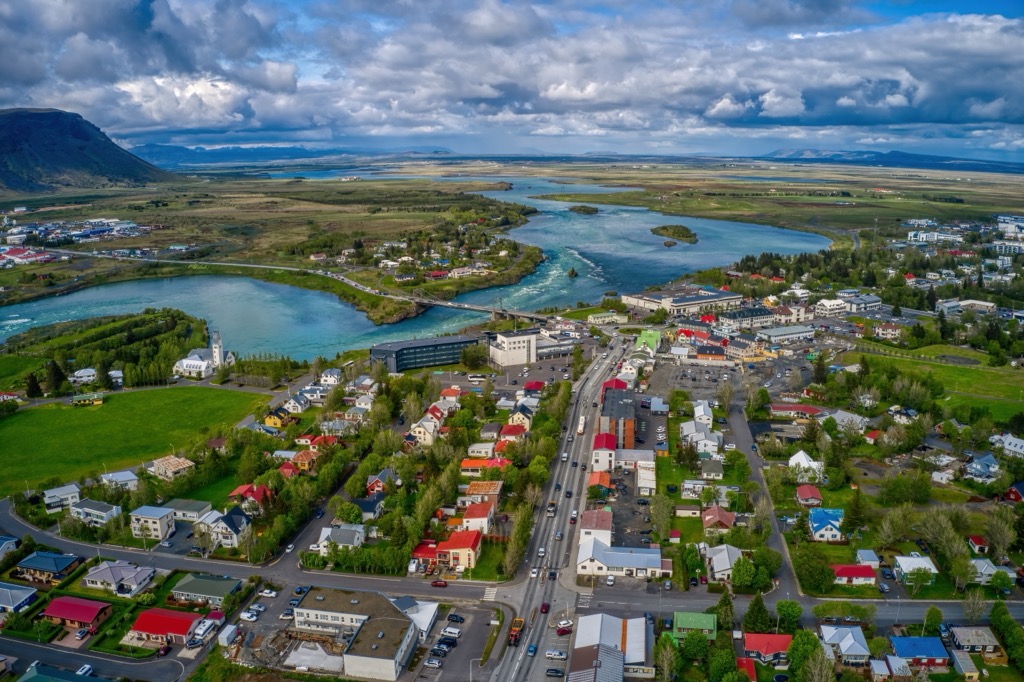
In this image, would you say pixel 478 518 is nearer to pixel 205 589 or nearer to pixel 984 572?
pixel 205 589

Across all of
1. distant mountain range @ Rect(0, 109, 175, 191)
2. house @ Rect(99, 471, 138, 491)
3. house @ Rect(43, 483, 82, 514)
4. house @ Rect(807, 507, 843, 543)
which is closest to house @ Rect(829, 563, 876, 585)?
house @ Rect(807, 507, 843, 543)

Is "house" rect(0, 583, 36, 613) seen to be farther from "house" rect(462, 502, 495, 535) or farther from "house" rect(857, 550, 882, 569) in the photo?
"house" rect(857, 550, 882, 569)

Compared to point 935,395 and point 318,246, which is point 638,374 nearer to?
point 935,395

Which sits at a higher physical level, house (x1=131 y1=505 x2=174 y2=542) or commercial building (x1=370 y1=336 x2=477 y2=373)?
commercial building (x1=370 y1=336 x2=477 y2=373)

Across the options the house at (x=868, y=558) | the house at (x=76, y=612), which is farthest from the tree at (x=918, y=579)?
the house at (x=76, y=612)

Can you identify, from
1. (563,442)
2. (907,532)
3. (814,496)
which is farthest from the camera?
(563,442)

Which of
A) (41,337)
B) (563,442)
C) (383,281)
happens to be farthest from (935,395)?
(41,337)

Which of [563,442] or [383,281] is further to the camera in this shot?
[383,281]
